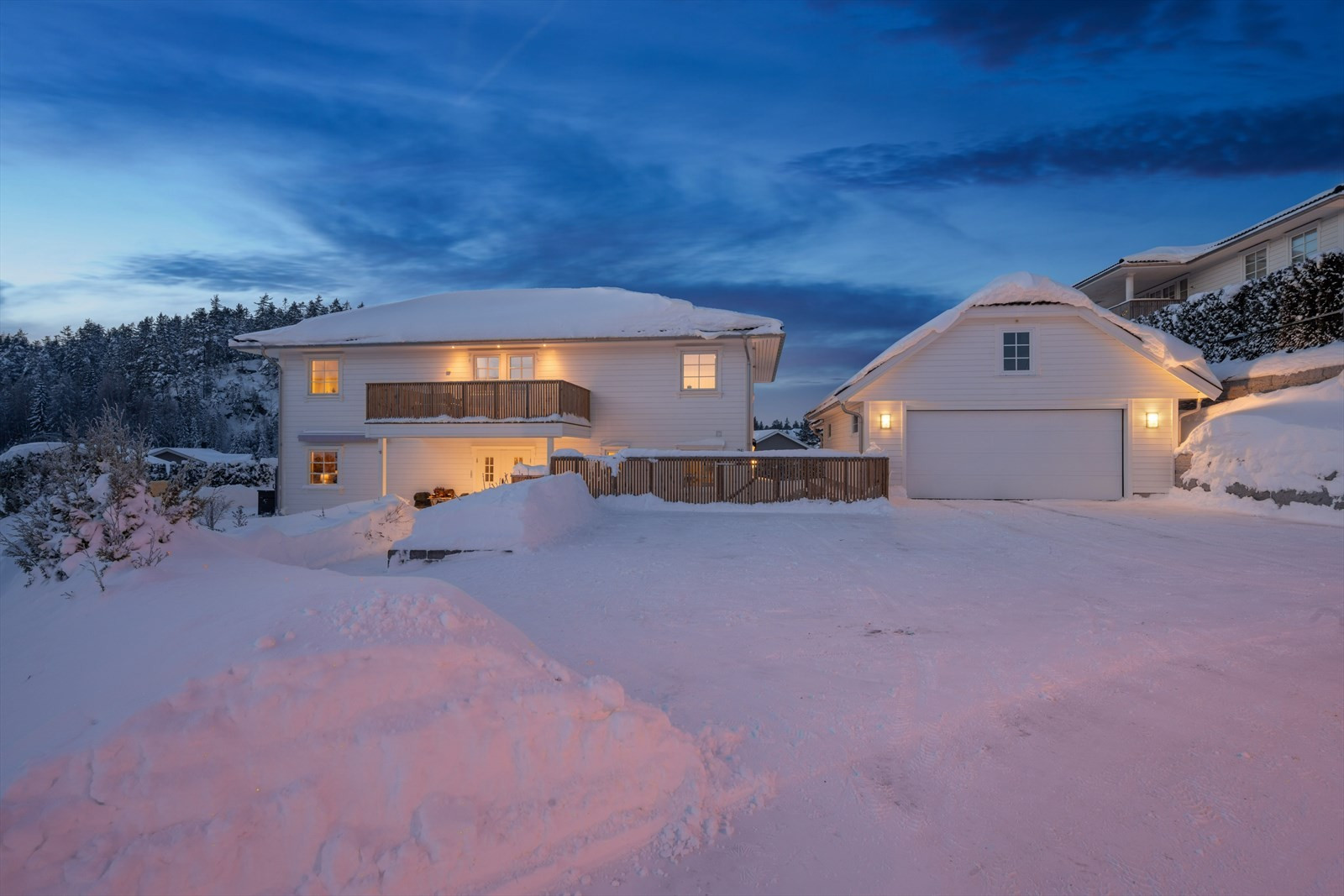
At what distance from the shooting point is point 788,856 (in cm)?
297

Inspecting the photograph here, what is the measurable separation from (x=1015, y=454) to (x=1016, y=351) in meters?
2.94

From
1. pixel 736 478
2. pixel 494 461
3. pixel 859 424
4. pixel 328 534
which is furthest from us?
pixel 494 461

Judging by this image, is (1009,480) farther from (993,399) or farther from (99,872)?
(99,872)

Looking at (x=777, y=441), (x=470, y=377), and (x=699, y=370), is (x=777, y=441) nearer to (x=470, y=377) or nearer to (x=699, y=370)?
(x=699, y=370)

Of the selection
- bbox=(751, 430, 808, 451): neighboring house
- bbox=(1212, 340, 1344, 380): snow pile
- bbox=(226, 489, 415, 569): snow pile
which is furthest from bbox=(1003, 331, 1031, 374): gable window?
bbox=(751, 430, 808, 451): neighboring house

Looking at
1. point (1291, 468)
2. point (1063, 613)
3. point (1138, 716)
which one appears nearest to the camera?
point (1138, 716)

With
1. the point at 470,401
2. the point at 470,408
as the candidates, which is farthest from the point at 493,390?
the point at 470,408

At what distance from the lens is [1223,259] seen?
88.5 ft

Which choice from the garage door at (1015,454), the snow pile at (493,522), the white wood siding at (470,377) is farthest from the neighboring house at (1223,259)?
the snow pile at (493,522)

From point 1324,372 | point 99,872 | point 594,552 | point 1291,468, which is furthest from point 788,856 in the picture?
point 1324,372

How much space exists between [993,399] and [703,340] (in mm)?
8340

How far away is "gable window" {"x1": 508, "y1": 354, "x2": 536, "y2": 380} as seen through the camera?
21375 millimetres

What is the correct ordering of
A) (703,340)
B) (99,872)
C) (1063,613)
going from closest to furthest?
(99,872) → (1063,613) → (703,340)

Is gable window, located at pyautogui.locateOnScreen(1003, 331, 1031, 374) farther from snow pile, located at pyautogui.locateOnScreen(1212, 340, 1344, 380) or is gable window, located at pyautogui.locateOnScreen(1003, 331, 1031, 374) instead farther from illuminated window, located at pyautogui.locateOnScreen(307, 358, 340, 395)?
illuminated window, located at pyautogui.locateOnScreen(307, 358, 340, 395)
